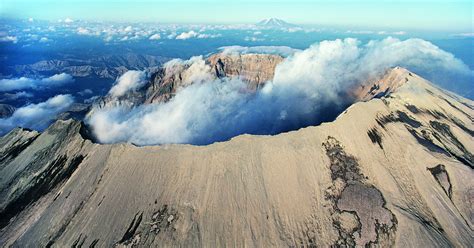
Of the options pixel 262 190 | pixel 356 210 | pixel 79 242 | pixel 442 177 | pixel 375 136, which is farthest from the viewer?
pixel 375 136

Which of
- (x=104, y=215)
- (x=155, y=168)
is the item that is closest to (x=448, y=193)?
(x=155, y=168)

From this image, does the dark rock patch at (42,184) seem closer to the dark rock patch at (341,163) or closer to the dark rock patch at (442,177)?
the dark rock patch at (341,163)

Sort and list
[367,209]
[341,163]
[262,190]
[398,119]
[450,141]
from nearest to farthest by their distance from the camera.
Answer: [367,209], [262,190], [341,163], [450,141], [398,119]

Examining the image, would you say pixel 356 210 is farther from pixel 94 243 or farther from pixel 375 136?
pixel 94 243

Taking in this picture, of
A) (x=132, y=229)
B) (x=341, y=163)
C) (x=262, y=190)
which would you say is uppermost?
(x=341, y=163)

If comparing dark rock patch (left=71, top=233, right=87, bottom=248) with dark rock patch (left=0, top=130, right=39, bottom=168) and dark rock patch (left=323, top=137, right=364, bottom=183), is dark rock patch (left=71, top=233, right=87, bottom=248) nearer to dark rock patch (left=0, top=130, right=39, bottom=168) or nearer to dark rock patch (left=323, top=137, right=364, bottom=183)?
dark rock patch (left=0, top=130, right=39, bottom=168)

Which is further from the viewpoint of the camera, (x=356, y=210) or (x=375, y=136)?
(x=375, y=136)

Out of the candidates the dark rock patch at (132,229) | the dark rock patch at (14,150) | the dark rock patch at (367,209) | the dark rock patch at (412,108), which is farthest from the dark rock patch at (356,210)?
the dark rock patch at (14,150)

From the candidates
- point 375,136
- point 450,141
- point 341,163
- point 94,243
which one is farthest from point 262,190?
point 450,141
